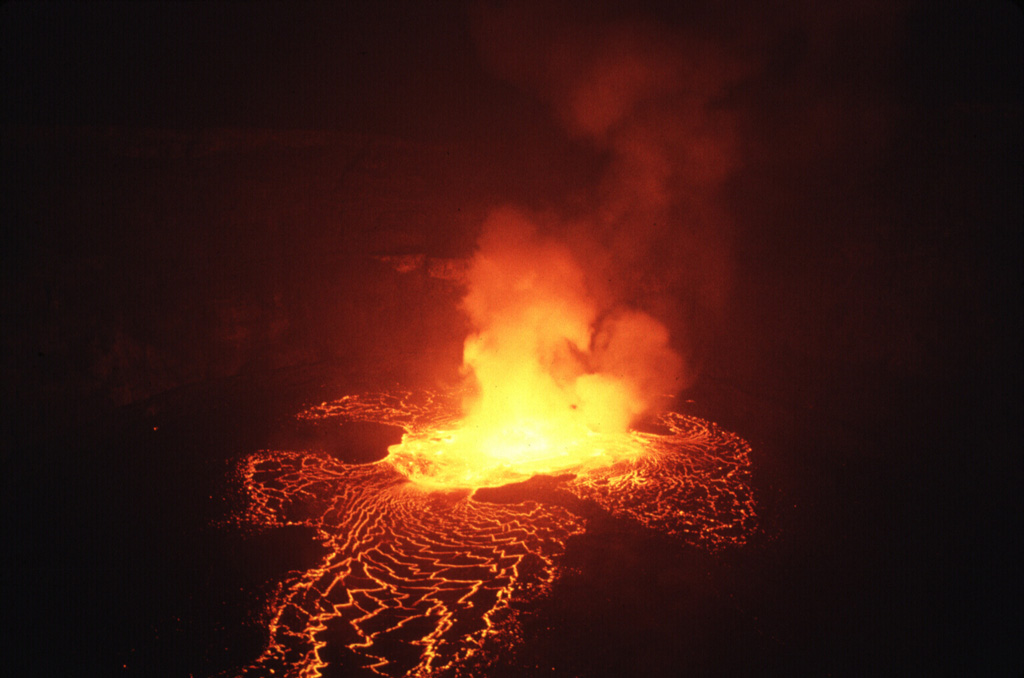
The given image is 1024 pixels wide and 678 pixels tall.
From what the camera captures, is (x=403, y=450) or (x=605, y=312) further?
(x=605, y=312)

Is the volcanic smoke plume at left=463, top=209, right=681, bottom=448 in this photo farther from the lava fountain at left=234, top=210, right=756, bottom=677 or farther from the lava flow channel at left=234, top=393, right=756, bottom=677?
the lava flow channel at left=234, top=393, right=756, bottom=677

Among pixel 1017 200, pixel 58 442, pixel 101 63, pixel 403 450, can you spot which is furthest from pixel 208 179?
pixel 1017 200

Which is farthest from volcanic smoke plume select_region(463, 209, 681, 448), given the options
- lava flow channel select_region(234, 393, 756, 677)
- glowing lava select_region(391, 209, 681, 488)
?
lava flow channel select_region(234, 393, 756, 677)

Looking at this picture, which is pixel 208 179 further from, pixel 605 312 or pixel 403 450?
pixel 605 312

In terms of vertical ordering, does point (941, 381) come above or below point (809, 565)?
above

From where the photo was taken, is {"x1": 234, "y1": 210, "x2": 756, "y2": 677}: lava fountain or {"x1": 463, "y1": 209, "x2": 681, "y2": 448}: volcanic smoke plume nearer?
{"x1": 234, "y1": 210, "x2": 756, "y2": 677}: lava fountain

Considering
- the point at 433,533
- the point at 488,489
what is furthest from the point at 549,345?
the point at 433,533
